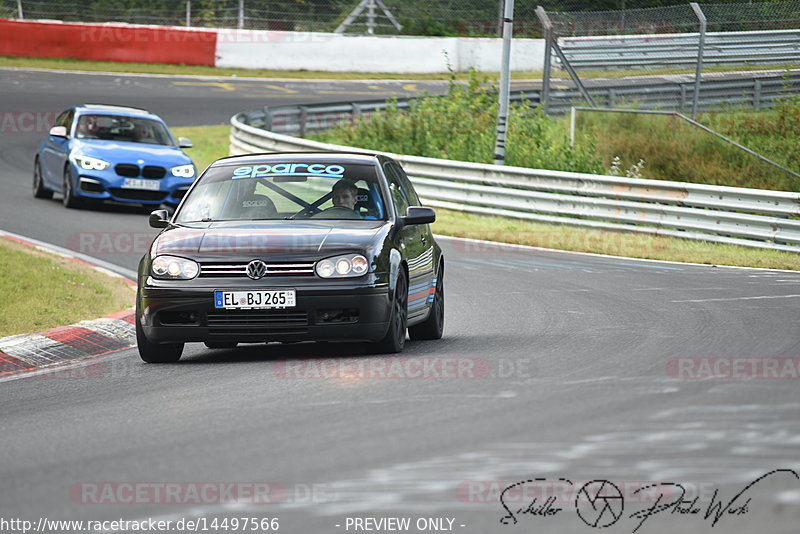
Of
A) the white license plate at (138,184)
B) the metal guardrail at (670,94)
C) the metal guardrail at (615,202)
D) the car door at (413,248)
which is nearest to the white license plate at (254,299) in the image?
the car door at (413,248)

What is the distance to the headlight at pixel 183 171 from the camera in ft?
67.1

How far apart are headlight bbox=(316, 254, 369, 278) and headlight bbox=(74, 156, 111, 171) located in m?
12.2

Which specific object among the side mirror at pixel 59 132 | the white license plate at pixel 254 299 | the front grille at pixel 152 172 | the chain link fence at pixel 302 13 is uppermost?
the chain link fence at pixel 302 13

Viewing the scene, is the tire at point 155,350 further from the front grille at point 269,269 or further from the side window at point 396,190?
the side window at point 396,190

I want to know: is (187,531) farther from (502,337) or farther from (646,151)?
(646,151)

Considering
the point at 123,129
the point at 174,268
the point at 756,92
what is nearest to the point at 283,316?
the point at 174,268

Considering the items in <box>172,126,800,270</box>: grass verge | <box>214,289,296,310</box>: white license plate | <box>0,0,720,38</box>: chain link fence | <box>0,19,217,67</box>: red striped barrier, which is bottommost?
<box>172,126,800,270</box>: grass verge

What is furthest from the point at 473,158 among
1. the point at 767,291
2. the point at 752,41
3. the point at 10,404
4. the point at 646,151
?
the point at 10,404

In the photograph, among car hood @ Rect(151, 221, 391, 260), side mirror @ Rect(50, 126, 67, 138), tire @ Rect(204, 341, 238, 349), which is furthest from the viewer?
side mirror @ Rect(50, 126, 67, 138)

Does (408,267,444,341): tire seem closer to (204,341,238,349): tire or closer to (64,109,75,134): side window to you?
(204,341,238,349): tire

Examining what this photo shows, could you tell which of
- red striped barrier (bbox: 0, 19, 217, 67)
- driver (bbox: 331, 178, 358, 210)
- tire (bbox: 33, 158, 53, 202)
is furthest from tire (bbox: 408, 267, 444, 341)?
red striped barrier (bbox: 0, 19, 217, 67)

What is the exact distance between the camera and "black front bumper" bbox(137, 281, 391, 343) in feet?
28.7

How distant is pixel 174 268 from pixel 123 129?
43.1ft

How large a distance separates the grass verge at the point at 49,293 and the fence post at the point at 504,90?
431 inches
